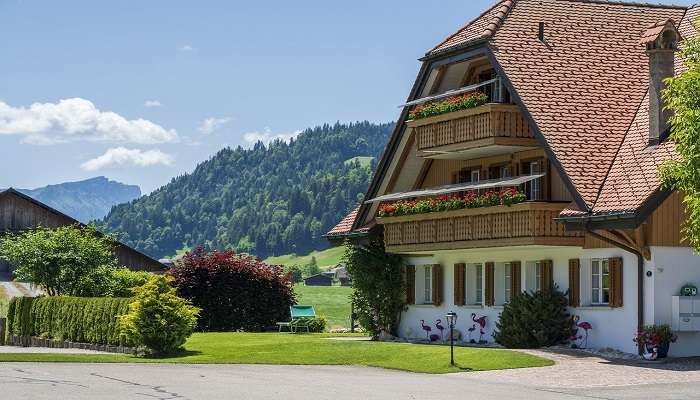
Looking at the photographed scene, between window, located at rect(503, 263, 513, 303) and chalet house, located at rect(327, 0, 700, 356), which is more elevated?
chalet house, located at rect(327, 0, 700, 356)

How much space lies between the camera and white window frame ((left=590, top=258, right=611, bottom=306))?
35.3 metres

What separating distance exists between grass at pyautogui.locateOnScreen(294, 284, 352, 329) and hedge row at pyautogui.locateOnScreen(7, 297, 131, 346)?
58.5 m

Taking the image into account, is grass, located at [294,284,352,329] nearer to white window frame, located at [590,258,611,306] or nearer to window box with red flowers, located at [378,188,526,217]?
window box with red flowers, located at [378,188,526,217]

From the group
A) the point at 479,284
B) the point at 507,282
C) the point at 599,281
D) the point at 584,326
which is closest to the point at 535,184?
the point at 507,282

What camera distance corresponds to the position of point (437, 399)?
21656 millimetres

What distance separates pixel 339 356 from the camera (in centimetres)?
3397

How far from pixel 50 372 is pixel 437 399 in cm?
938

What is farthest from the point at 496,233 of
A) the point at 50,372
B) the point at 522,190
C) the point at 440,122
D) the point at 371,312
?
the point at 50,372

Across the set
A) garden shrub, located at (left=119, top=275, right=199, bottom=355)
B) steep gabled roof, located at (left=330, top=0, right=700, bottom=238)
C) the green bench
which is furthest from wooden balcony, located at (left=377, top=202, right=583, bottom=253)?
the green bench

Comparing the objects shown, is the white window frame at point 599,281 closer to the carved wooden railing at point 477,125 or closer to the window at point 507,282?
the window at point 507,282

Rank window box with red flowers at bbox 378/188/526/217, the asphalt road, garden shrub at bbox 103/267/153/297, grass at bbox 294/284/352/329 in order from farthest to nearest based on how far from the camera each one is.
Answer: grass at bbox 294/284/352/329, garden shrub at bbox 103/267/153/297, window box with red flowers at bbox 378/188/526/217, the asphalt road

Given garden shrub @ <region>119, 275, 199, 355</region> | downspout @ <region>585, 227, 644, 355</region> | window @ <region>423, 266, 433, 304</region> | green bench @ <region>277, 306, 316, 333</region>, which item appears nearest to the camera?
downspout @ <region>585, 227, 644, 355</region>

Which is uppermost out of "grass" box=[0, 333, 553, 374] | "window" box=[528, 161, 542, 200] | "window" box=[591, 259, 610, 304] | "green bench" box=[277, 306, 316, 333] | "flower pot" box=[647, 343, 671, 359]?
"window" box=[528, 161, 542, 200]

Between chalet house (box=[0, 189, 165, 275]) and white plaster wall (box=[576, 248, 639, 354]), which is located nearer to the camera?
white plaster wall (box=[576, 248, 639, 354])
